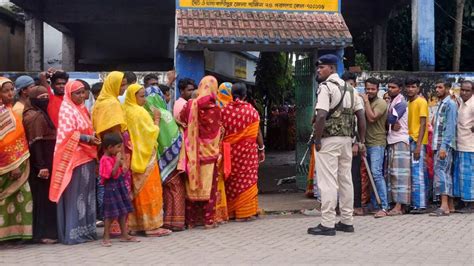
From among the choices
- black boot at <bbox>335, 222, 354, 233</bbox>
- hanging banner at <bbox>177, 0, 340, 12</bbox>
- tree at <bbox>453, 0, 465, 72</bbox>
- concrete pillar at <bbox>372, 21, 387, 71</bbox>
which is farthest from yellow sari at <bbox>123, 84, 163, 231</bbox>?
concrete pillar at <bbox>372, 21, 387, 71</bbox>

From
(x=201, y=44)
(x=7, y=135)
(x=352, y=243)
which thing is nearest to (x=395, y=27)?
(x=201, y=44)

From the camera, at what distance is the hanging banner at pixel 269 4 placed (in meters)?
9.23

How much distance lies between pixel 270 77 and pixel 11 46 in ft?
25.5

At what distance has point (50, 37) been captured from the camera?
16.7 m

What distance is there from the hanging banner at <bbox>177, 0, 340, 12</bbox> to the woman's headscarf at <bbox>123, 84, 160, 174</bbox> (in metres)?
3.51

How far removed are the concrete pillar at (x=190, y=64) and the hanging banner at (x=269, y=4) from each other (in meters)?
0.85

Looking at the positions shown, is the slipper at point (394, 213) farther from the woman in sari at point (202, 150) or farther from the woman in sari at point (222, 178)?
the woman in sari at point (202, 150)

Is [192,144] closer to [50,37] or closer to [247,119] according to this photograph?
[247,119]

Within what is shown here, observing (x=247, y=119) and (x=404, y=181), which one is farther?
(x=404, y=181)

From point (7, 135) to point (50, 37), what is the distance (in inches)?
469

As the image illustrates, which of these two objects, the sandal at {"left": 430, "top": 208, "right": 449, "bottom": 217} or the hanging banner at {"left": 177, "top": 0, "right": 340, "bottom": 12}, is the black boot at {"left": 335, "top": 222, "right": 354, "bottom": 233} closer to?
the sandal at {"left": 430, "top": 208, "right": 449, "bottom": 217}

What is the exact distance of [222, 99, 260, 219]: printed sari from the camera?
6953 mm

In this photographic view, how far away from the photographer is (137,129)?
19.9ft

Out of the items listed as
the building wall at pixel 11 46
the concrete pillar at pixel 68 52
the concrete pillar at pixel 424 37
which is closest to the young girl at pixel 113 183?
the concrete pillar at pixel 424 37
